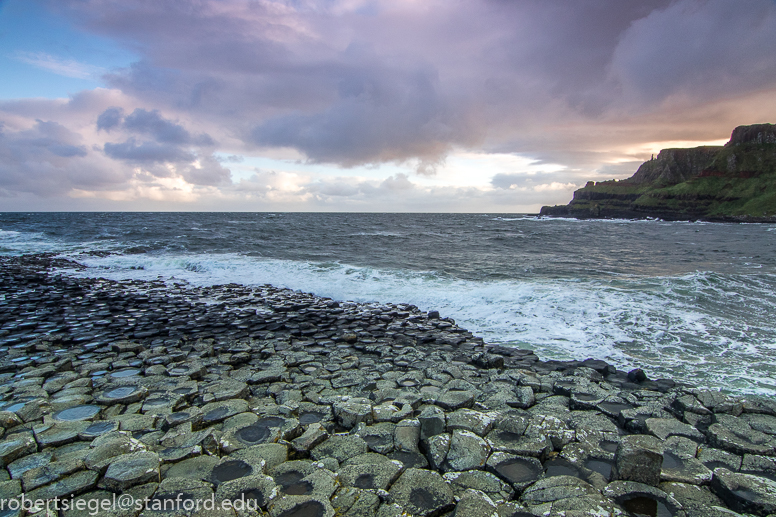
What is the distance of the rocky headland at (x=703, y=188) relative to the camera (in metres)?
97.7

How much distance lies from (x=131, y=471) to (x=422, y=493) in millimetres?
2764

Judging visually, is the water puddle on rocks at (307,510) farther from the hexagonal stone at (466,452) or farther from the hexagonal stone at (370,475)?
the hexagonal stone at (466,452)

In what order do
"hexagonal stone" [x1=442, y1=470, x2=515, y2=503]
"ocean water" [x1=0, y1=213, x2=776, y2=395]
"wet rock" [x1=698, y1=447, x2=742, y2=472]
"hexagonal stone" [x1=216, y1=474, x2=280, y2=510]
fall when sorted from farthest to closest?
"ocean water" [x1=0, y1=213, x2=776, y2=395] < "wet rock" [x1=698, y1=447, x2=742, y2=472] < "hexagonal stone" [x1=442, y1=470, x2=515, y2=503] < "hexagonal stone" [x1=216, y1=474, x2=280, y2=510]

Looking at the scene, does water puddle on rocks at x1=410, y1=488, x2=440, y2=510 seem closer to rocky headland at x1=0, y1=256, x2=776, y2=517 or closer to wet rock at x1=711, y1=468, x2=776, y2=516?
rocky headland at x1=0, y1=256, x2=776, y2=517

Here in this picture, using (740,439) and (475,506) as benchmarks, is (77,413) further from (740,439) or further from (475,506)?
(740,439)

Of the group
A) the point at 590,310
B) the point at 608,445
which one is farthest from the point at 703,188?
the point at 608,445

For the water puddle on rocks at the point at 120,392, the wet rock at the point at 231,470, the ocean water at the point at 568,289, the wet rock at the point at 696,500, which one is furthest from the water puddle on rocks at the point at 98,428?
the ocean water at the point at 568,289

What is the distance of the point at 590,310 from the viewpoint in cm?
1220

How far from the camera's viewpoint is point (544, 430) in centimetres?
462

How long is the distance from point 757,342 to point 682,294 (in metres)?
5.01

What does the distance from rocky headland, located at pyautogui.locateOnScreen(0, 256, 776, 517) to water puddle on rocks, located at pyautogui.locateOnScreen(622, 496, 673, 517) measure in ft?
0.05

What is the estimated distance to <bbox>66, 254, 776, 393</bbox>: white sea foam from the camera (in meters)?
8.61

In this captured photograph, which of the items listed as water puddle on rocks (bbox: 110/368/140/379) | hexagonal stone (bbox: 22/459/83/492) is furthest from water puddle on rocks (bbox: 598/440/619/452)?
water puddle on rocks (bbox: 110/368/140/379)

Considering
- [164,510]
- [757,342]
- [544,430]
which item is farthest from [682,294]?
[164,510]
